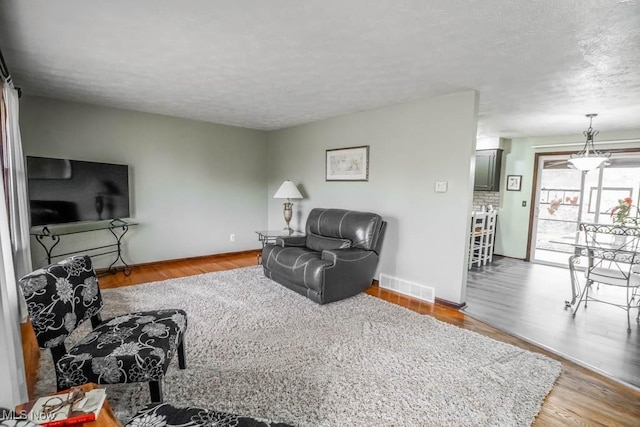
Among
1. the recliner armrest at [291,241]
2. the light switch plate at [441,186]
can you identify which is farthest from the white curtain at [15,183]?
the light switch plate at [441,186]

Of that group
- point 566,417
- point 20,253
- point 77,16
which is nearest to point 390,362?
point 566,417

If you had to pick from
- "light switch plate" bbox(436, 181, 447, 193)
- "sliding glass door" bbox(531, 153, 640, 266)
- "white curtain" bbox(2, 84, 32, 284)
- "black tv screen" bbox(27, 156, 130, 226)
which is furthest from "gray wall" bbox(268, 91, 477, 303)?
"white curtain" bbox(2, 84, 32, 284)

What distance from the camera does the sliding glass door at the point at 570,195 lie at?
4.89 meters

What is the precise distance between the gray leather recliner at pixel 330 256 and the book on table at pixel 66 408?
2.14 m

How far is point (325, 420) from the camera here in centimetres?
165

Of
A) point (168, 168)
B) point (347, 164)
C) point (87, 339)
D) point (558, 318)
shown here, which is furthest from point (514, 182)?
point (87, 339)

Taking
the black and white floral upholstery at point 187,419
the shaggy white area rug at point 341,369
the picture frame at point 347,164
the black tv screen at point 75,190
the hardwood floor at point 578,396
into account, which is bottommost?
the hardwood floor at point 578,396

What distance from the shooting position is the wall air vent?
138 inches

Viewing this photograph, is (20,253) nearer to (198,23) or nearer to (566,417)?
(198,23)

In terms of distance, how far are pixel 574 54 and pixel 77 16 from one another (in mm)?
3340

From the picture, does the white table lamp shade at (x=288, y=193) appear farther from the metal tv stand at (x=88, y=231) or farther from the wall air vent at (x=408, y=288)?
the metal tv stand at (x=88, y=231)

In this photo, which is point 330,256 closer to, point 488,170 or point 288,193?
point 288,193

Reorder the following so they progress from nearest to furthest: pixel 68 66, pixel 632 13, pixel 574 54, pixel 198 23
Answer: pixel 632 13, pixel 198 23, pixel 574 54, pixel 68 66

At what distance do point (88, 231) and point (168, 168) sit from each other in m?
1.36
